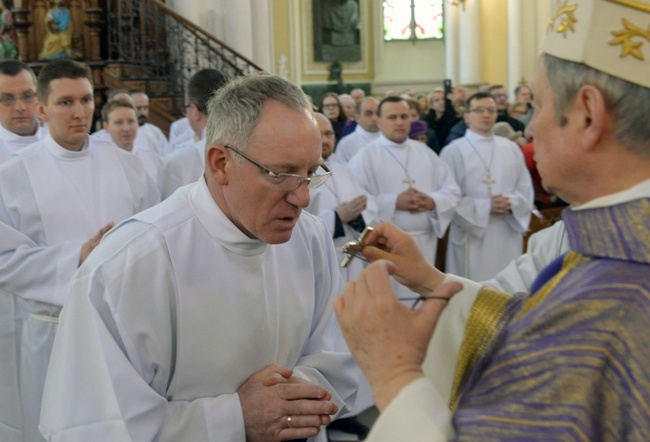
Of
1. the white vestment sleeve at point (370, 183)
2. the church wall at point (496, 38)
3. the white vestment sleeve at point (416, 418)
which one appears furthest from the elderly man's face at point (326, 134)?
the church wall at point (496, 38)

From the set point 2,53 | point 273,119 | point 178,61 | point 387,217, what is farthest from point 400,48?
point 273,119

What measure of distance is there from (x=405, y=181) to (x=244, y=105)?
5.84m

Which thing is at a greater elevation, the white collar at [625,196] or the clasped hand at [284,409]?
the white collar at [625,196]

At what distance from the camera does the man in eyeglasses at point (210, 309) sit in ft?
7.55

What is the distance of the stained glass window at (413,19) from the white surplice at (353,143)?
14.5 m

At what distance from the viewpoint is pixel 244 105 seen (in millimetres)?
2445

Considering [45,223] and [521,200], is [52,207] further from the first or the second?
[521,200]

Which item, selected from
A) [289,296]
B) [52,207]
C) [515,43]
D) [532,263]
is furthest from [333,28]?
[289,296]

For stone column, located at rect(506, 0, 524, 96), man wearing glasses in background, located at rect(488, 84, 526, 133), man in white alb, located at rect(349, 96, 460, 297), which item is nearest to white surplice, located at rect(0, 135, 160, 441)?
man in white alb, located at rect(349, 96, 460, 297)

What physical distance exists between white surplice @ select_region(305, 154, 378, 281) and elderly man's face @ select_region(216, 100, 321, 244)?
4.31 metres

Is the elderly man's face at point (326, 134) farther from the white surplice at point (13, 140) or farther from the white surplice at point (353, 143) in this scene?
the white surplice at point (353, 143)

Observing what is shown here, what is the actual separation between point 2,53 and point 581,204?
1260 centimetres

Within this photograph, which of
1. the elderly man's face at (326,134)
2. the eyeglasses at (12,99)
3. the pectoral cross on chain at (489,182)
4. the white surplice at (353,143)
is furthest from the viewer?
the white surplice at (353,143)

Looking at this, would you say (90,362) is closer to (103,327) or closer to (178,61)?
(103,327)
